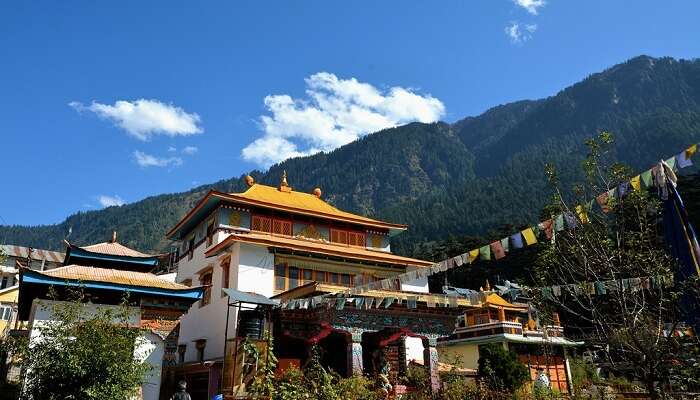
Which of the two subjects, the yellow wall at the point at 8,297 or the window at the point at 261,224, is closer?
the window at the point at 261,224

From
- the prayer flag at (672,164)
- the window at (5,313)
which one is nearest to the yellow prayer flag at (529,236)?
the prayer flag at (672,164)

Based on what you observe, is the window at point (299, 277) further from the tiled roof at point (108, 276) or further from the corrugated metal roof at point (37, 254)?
the corrugated metal roof at point (37, 254)

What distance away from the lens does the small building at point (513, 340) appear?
30.2 m

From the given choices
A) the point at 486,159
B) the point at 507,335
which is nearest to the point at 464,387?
the point at 507,335

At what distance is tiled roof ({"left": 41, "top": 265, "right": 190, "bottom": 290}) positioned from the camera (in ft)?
54.1

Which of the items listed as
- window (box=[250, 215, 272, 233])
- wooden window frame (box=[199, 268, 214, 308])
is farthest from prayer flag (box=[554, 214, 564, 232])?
wooden window frame (box=[199, 268, 214, 308])

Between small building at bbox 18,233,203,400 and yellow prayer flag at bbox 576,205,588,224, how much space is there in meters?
12.0

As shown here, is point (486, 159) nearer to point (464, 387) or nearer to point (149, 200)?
point (149, 200)

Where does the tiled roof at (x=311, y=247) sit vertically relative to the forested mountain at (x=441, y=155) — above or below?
below

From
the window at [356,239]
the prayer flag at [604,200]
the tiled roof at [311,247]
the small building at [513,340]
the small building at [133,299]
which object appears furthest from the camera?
the small building at [513,340]

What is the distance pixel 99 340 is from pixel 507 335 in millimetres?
23699

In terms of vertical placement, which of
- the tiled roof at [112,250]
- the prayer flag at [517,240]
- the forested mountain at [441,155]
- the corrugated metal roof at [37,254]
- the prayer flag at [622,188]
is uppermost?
the forested mountain at [441,155]

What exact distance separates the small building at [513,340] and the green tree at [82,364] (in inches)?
795

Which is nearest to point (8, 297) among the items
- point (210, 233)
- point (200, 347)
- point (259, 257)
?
point (210, 233)
